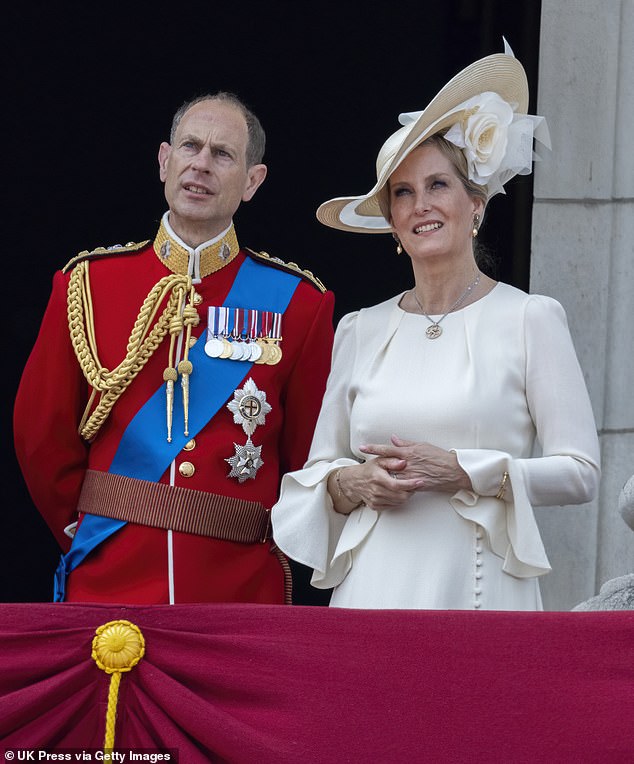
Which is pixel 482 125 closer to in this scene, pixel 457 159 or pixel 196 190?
pixel 457 159

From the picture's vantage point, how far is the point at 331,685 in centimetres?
231

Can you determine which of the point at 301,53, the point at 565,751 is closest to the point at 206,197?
the point at 301,53

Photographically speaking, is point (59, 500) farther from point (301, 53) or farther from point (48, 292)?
point (301, 53)

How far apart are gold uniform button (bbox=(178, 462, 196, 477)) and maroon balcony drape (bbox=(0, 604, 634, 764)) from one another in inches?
31.3

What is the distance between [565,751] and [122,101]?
8.25ft

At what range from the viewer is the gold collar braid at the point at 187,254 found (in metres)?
3.31

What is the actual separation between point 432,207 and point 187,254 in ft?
2.21

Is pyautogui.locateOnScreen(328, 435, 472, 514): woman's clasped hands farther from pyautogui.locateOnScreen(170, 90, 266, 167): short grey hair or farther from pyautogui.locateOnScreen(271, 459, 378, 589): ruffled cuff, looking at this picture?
pyautogui.locateOnScreen(170, 90, 266, 167): short grey hair

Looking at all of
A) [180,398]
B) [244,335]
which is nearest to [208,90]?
[244,335]

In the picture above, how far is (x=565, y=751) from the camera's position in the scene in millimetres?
2270

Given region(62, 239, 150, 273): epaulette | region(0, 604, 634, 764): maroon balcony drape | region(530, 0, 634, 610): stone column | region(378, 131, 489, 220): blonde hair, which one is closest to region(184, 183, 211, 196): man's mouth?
region(62, 239, 150, 273): epaulette

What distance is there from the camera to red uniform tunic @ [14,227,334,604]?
3.18 m

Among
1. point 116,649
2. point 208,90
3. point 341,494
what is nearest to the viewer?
point 116,649

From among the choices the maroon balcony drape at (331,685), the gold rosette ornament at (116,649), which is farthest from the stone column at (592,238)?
the gold rosette ornament at (116,649)
